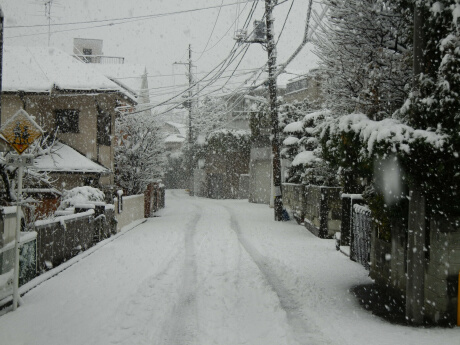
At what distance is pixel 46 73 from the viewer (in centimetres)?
1789

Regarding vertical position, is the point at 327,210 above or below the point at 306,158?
below

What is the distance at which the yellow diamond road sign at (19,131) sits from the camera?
664 centimetres

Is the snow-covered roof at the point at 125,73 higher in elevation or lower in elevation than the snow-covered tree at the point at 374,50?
higher

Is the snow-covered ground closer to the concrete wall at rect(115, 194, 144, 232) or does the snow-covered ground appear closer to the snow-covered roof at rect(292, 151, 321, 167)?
the concrete wall at rect(115, 194, 144, 232)

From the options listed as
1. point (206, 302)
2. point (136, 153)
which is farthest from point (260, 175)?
point (206, 302)

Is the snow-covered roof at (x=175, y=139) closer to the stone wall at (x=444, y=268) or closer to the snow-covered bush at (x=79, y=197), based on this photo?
the snow-covered bush at (x=79, y=197)

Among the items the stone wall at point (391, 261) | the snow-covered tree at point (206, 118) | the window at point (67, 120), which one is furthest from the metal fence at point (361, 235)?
the snow-covered tree at point (206, 118)

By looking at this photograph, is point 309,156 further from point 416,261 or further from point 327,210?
point 416,261

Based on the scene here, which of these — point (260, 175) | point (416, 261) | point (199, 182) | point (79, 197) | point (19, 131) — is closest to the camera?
point (416, 261)

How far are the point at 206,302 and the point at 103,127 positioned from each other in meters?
15.0

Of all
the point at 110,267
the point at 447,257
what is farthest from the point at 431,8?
the point at 110,267

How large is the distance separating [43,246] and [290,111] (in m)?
18.5

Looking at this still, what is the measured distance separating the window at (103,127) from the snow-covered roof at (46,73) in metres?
1.64

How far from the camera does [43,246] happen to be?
8.37m
